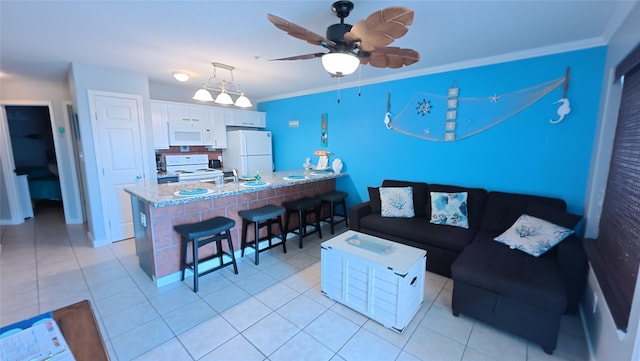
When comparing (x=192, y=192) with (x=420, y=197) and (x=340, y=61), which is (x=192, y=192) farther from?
(x=420, y=197)

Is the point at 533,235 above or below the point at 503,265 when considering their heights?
above

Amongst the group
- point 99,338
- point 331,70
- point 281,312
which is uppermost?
point 331,70

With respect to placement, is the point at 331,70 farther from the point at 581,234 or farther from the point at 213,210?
the point at 581,234

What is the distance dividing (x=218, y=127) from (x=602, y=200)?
5.34 m

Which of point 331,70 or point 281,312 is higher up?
point 331,70

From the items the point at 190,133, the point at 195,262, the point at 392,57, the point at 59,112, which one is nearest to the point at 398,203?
the point at 392,57

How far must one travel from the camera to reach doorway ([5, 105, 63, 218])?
560 centimetres

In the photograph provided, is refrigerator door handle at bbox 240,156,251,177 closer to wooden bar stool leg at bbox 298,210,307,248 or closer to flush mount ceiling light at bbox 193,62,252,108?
flush mount ceiling light at bbox 193,62,252,108

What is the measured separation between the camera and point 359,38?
1.66m

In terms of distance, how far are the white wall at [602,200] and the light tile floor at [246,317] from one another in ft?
0.86

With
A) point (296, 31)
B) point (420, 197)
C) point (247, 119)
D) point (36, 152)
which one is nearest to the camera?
point (296, 31)

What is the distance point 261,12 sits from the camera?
6.27 feet

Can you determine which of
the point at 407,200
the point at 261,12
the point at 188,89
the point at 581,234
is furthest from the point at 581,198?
the point at 188,89

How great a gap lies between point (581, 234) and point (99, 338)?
3741mm
